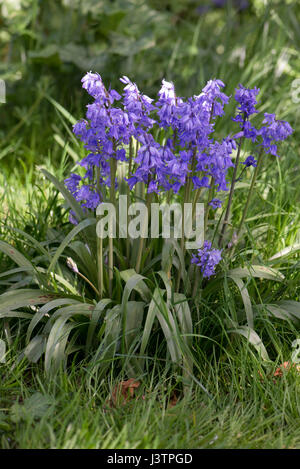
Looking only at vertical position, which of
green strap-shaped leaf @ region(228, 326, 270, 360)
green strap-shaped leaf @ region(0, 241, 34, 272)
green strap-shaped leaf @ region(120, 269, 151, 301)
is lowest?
green strap-shaped leaf @ region(228, 326, 270, 360)

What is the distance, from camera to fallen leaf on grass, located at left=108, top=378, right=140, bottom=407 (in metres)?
2.10

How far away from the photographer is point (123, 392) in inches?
85.7

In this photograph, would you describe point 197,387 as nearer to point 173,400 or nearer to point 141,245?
point 173,400

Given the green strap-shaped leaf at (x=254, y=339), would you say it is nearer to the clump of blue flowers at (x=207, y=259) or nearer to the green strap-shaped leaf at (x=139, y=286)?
the clump of blue flowers at (x=207, y=259)

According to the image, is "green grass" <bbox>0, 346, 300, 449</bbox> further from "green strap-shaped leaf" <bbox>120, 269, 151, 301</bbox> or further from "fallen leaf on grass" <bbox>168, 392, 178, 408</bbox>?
"green strap-shaped leaf" <bbox>120, 269, 151, 301</bbox>

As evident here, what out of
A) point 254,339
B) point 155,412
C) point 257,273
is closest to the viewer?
point 155,412

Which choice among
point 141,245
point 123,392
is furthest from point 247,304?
point 123,392

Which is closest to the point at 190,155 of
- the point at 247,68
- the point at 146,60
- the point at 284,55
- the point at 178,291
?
the point at 178,291

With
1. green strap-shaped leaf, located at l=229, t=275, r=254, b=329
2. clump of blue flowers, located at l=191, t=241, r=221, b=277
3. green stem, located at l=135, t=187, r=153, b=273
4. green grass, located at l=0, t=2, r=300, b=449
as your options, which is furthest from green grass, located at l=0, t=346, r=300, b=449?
green stem, located at l=135, t=187, r=153, b=273

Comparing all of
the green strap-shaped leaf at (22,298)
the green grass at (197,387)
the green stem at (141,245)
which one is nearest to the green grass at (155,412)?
the green grass at (197,387)

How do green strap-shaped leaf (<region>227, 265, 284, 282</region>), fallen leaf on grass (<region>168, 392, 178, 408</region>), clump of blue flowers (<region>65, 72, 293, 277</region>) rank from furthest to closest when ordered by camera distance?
1. green strap-shaped leaf (<region>227, 265, 284, 282</region>)
2. fallen leaf on grass (<region>168, 392, 178, 408</region>)
3. clump of blue flowers (<region>65, 72, 293, 277</region>)
